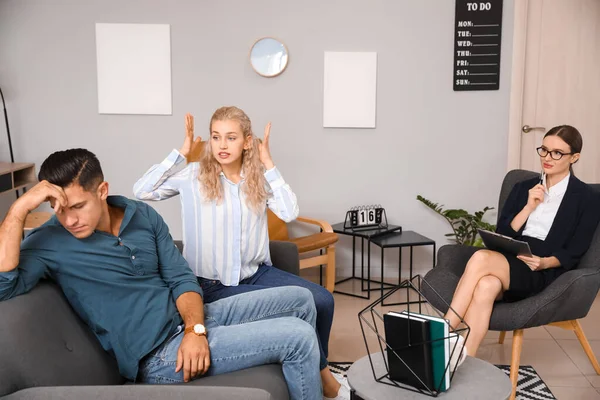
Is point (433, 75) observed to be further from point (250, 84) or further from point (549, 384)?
point (549, 384)

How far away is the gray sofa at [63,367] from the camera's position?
1754mm

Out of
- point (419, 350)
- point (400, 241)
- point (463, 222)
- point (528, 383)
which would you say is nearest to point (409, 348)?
point (419, 350)

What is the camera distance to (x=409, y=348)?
2.09 m

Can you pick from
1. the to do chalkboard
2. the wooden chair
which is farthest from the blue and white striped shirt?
the to do chalkboard

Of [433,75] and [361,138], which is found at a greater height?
[433,75]

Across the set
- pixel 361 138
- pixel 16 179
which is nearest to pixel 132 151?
pixel 16 179

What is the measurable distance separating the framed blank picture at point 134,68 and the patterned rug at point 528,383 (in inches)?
93.8

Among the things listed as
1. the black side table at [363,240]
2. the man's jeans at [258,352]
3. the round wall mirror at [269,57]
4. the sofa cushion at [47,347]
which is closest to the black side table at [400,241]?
the black side table at [363,240]

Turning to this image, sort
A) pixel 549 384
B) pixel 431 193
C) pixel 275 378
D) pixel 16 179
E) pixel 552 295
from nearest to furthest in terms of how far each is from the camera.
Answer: pixel 275 378 < pixel 552 295 < pixel 549 384 < pixel 16 179 < pixel 431 193

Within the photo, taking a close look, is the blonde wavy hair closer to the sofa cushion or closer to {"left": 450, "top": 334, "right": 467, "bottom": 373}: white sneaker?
the sofa cushion

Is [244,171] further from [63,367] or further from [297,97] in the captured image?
[297,97]

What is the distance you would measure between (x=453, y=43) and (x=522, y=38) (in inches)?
19.0

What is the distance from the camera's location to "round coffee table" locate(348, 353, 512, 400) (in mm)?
2020

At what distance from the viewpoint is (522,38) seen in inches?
191
